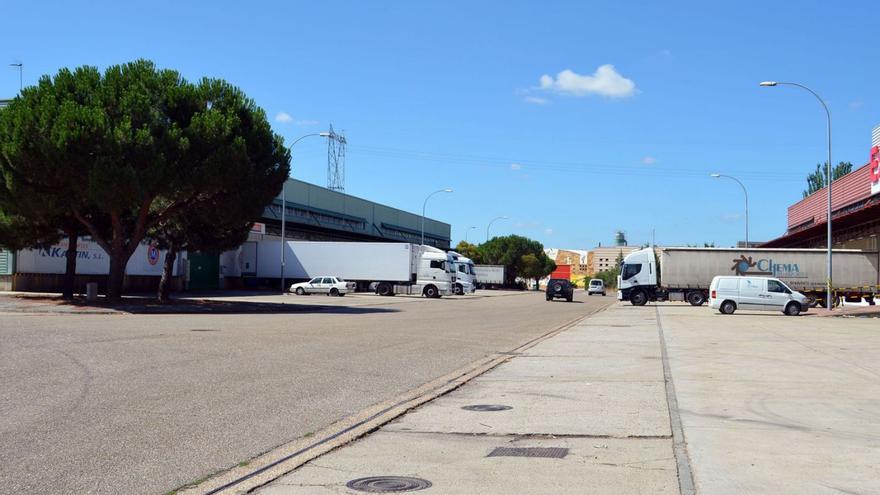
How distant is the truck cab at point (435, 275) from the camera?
2333 inches

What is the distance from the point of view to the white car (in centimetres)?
5794

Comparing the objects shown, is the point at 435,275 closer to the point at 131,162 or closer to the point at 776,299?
the point at 776,299

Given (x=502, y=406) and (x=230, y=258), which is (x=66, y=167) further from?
(x=230, y=258)

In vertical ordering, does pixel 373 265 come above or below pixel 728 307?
above

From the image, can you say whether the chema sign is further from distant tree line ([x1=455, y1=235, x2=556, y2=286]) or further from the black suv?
distant tree line ([x1=455, y1=235, x2=556, y2=286])

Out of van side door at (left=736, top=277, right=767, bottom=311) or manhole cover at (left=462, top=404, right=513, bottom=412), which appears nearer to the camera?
manhole cover at (left=462, top=404, right=513, bottom=412)

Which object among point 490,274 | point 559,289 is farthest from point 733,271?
point 490,274

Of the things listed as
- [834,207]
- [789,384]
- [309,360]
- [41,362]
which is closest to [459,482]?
[789,384]

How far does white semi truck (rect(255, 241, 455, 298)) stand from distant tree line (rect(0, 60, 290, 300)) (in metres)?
22.0

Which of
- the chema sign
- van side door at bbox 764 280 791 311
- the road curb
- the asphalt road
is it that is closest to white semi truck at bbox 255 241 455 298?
the chema sign

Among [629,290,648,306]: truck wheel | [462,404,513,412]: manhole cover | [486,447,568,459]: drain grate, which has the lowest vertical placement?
[486,447,568,459]: drain grate

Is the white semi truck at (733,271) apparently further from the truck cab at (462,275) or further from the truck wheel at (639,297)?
the truck cab at (462,275)

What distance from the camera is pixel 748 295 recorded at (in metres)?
A: 39.1

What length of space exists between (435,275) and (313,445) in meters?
51.8
